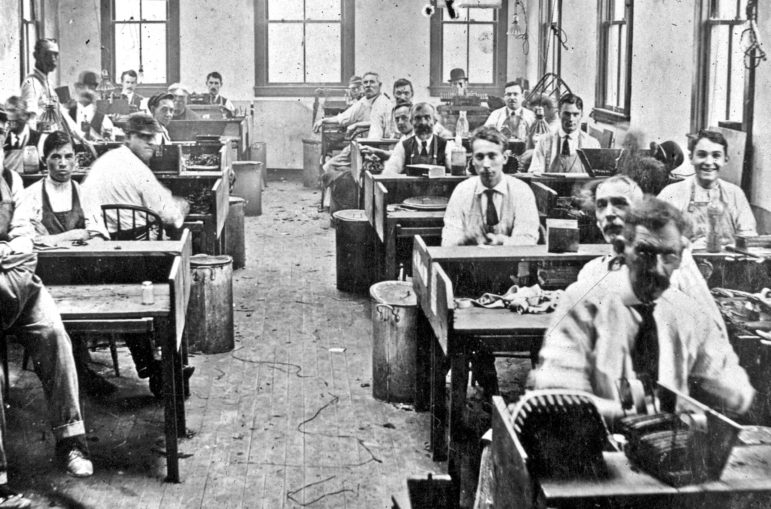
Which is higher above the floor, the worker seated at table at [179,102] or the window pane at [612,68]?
the window pane at [612,68]

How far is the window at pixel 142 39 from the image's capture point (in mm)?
13875

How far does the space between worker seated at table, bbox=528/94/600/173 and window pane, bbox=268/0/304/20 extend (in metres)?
7.25

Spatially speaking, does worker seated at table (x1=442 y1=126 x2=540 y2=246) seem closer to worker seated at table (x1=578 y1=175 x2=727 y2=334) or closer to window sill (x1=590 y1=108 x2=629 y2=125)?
worker seated at table (x1=578 y1=175 x2=727 y2=334)

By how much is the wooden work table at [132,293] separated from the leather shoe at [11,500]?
54 cm

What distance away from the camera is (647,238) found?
2.57 metres

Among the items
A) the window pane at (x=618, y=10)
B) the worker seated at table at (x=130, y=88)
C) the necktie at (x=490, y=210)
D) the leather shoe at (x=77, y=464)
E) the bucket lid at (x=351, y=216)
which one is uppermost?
the window pane at (x=618, y=10)

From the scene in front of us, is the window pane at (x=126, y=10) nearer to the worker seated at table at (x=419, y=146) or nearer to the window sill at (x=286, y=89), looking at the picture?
the window sill at (x=286, y=89)

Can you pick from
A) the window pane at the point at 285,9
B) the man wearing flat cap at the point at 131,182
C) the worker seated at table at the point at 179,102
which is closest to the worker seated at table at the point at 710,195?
the man wearing flat cap at the point at 131,182

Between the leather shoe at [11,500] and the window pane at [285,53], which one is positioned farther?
the window pane at [285,53]

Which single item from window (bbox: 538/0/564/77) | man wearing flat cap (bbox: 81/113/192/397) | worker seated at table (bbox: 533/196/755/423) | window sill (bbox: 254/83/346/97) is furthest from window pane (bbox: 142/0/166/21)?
worker seated at table (bbox: 533/196/755/423)

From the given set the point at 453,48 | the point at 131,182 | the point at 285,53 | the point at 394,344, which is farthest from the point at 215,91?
the point at 394,344

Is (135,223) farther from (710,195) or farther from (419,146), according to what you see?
(710,195)

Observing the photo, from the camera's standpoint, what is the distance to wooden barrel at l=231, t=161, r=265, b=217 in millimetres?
10266

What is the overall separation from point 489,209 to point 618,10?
548 centimetres
